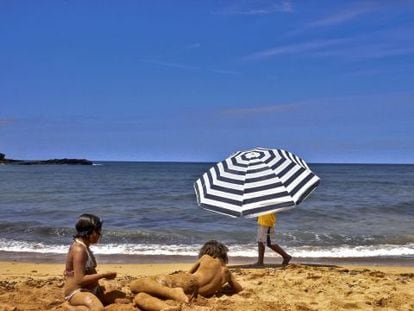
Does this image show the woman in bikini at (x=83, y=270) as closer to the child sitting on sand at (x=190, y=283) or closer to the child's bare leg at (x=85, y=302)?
the child's bare leg at (x=85, y=302)

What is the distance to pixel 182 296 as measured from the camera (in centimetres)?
566

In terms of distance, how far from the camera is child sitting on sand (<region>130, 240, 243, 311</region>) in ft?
18.3

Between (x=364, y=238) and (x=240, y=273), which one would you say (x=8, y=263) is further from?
(x=364, y=238)

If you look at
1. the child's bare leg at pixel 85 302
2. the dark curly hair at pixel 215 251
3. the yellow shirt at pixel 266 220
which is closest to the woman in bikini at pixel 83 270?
the child's bare leg at pixel 85 302

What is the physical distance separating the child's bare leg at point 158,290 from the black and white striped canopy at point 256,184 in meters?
1.86

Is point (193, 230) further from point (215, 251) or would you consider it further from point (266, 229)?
point (215, 251)

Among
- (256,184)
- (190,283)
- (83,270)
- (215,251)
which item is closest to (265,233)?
(256,184)

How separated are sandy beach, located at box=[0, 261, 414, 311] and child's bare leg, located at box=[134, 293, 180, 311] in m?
0.09

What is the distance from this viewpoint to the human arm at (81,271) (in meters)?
5.20

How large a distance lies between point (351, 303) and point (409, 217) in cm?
1511

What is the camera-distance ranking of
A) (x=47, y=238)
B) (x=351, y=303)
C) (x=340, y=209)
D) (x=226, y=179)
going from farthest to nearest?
(x=340, y=209), (x=47, y=238), (x=226, y=179), (x=351, y=303)

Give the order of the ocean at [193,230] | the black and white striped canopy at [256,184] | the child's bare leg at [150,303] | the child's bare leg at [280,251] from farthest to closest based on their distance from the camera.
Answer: the ocean at [193,230]
the child's bare leg at [280,251]
the black and white striped canopy at [256,184]
the child's bare leg at [150,303]

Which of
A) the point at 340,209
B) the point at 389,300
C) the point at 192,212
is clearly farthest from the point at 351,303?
the point at 340,209

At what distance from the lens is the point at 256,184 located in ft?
25.3
